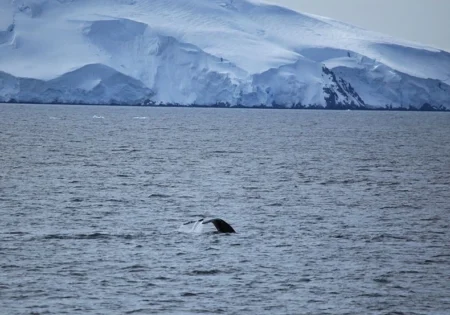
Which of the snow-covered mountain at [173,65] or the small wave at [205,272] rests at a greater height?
the snow-covered mountain at [173,65]

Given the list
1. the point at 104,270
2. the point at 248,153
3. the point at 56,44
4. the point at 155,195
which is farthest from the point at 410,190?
the point at 56,44

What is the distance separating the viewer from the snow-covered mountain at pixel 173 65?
156875mm

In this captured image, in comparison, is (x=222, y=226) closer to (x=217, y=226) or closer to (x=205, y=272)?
(x=217, y=226)

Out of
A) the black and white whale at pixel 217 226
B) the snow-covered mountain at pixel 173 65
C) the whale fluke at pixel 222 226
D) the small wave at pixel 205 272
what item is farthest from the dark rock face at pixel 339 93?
the small wave at pixel 205 272

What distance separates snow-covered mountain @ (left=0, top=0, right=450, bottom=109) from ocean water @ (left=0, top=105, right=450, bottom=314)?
9603 cm

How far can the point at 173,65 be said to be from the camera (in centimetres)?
16612

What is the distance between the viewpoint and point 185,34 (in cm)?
18162

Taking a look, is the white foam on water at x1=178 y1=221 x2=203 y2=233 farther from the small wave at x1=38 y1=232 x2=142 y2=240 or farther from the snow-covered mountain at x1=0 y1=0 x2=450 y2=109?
the snow-covered mountain at x1=0 y1=0 x2=450 y2=109

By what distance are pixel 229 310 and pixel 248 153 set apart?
50347 mm

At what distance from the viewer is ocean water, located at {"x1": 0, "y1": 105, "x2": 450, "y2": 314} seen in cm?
2092

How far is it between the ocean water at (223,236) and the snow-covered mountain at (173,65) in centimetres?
9603

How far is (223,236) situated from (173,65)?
139 metres

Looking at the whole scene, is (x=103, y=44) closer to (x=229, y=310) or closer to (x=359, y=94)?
(x=359, y=94)

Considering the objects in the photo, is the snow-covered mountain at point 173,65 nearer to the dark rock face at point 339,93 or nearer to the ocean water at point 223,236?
the dark rock face at point 339,93
